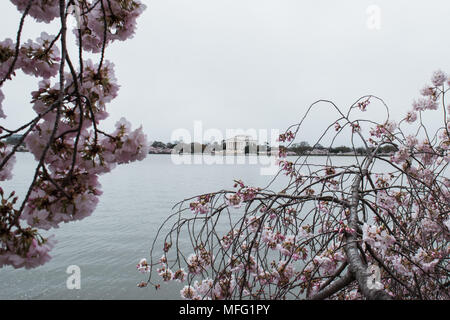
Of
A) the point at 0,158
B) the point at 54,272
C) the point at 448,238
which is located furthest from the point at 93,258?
the point at 448,238

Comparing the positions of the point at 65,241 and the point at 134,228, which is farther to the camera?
the point at 134,228

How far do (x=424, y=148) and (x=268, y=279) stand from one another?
2084 mm

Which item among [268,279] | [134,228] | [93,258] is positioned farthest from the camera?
[134,228]

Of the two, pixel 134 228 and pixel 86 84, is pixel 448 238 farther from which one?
pixel 134 228

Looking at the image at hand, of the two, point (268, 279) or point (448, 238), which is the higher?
point (448, 238)

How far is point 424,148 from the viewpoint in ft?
8.79

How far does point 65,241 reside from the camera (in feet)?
22.0

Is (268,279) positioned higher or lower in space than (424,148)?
lower

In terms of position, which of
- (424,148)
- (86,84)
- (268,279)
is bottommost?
(268,279)

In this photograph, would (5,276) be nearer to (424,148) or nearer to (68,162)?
(68,162)

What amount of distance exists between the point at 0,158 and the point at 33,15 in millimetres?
537
